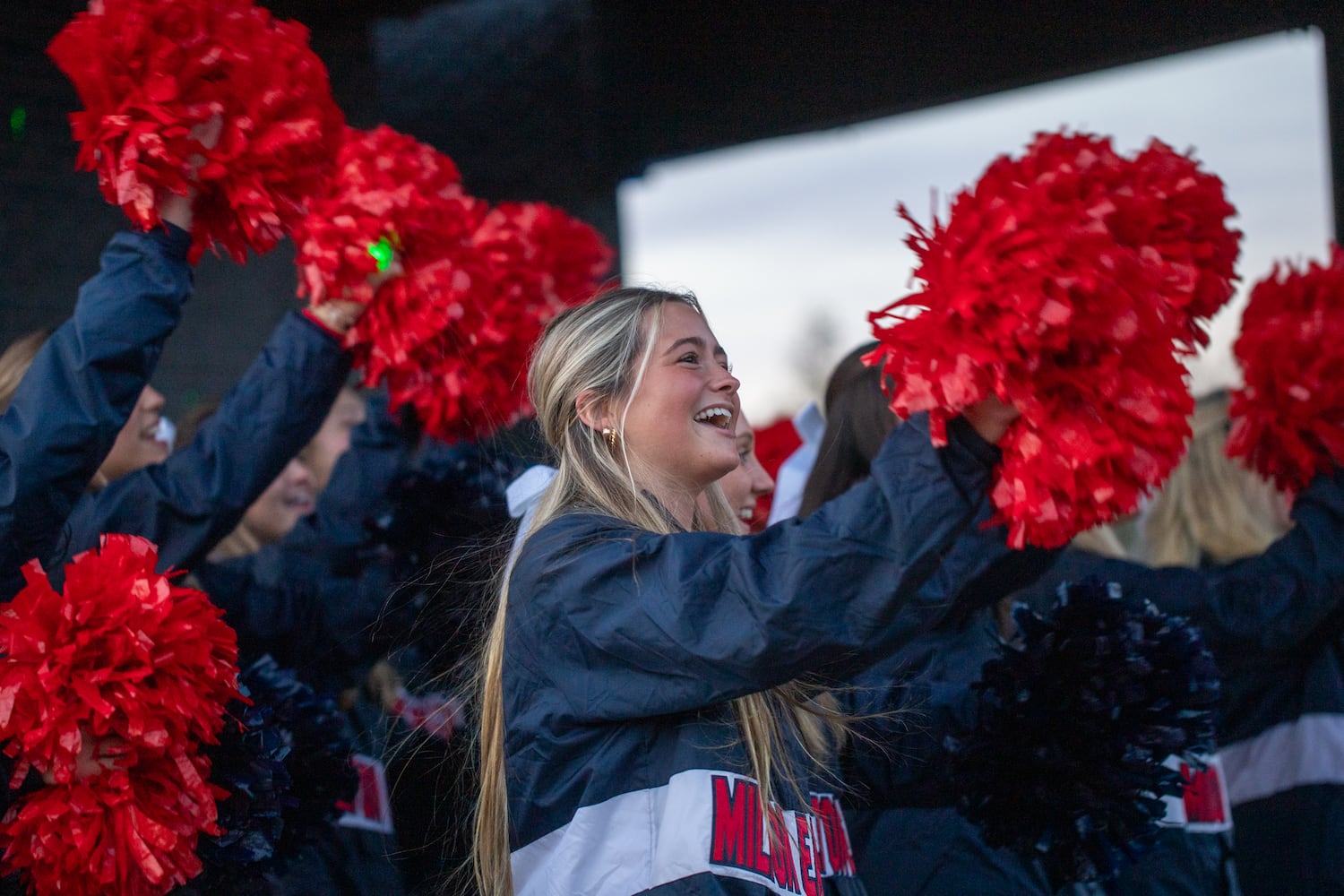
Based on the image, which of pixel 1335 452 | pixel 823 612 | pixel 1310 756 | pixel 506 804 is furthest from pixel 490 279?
pixel 1310 756

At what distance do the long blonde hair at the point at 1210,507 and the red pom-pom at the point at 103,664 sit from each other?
2527 mm

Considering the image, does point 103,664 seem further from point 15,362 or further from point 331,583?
point 331,583

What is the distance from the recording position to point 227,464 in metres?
2.50

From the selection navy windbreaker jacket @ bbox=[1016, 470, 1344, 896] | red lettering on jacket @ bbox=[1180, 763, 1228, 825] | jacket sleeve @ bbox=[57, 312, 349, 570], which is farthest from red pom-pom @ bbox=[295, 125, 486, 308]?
red lettering on jacket @ bbox=[1180, 763, 1228, 825]

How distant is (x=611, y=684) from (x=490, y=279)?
4.22ft

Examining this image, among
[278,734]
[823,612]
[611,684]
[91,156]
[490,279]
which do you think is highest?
[91,156]

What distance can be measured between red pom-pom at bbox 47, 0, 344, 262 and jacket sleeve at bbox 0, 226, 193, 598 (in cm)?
8

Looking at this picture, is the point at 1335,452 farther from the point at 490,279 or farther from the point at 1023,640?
the point at 490,279

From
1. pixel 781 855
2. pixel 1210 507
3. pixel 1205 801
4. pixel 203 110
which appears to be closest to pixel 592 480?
pixel 781 855

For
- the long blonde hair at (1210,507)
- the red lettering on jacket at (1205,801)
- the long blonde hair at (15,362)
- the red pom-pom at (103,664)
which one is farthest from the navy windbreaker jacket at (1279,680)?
the long blonde hair at (15,362)

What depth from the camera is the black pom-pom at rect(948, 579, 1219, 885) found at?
6.78 ft

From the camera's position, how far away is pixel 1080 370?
1395 millimetres

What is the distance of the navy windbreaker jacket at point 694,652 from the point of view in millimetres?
1410

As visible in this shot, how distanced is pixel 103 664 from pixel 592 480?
0.71 metres
